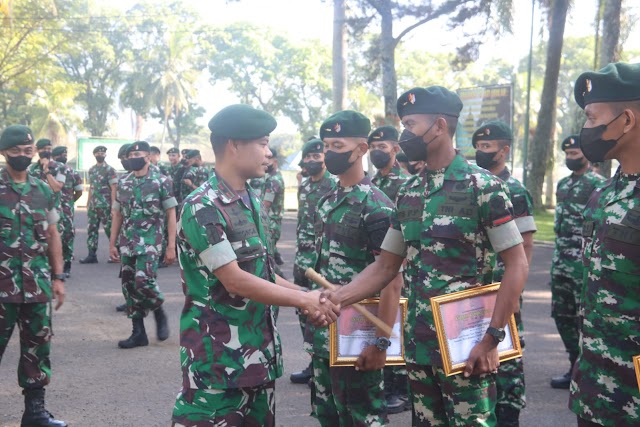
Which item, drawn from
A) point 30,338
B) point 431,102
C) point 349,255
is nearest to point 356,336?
point 349,255

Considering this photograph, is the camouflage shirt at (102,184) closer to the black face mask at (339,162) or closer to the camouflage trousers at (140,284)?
the camouflage trousers at (140,284)

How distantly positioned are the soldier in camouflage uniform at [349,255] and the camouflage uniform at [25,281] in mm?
2179

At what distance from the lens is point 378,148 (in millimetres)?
6562

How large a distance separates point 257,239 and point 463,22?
16459 mm

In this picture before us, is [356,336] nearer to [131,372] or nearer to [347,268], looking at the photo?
[347,268]

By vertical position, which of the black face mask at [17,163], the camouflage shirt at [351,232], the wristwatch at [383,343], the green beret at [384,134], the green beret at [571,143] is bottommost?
the wristwatch at [383,343]

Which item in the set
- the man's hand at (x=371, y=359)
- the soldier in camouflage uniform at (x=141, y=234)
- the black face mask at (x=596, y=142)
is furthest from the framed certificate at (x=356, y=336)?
the soldier in camouflage uniform at (x=141, y=234)

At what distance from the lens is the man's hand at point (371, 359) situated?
3.74m

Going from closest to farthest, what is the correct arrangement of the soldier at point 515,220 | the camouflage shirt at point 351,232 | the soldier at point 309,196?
the camouflage shirt at point 351,232, the soldier at point 515,220, the soldier at point 309,196

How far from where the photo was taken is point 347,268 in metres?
4.19

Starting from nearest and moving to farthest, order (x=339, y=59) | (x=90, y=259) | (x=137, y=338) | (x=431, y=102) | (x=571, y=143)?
(x=431, y=102), (x=571, y=143), (x=137, y=338), (x=90, y=259), (x=339, y=59)

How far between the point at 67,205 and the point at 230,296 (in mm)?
10549

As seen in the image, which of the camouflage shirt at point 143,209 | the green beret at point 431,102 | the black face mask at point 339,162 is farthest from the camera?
the camouflage shirt at point 143,209

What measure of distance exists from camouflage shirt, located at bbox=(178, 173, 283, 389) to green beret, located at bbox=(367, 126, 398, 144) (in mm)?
3343
